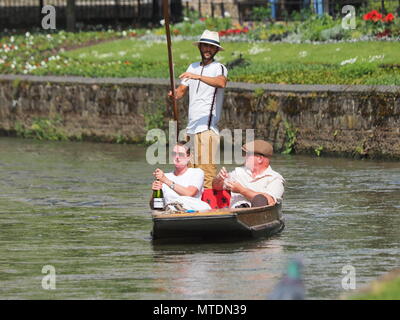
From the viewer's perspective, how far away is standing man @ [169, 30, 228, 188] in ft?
55.8

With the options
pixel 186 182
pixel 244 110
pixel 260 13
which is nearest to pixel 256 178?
pixel 186 182

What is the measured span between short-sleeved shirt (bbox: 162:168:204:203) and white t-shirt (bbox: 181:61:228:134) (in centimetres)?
136

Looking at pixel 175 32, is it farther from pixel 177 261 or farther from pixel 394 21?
pixel 177 261

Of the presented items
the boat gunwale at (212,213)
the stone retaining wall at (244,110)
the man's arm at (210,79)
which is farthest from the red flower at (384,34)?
the boat gunwale at (212,213)

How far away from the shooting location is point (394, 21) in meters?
30.4

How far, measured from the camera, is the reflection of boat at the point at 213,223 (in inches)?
599

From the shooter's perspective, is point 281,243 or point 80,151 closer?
point 281,243

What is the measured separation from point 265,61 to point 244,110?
3521 mm

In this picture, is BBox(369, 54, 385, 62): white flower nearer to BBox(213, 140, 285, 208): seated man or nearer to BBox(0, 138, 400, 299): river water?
BBox(0, 138, 400, 299): river water

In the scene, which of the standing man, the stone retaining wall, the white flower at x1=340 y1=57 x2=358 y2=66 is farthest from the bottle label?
the white flower at x1=340 y1=57 x2=358 y2=66

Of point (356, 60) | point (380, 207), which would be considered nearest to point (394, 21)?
point (356, 60)

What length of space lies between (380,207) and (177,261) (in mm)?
4705

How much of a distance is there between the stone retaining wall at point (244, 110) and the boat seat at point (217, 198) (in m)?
7.39
